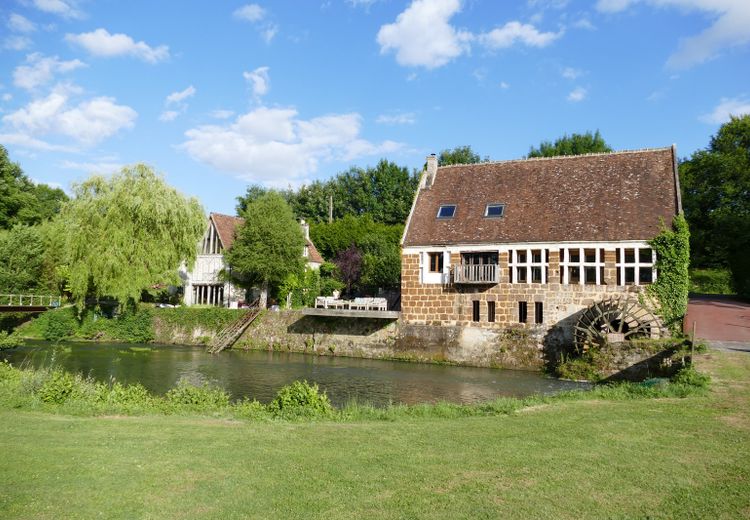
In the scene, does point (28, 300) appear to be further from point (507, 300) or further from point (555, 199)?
point (555, 199)

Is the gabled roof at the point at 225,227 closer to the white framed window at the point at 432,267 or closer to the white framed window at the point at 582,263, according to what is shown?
the white framed window at the point at 432,267

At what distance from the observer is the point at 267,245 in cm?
3753

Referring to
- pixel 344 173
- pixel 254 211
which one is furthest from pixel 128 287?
pixel 344 173

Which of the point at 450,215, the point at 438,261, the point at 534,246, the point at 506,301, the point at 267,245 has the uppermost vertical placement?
the point at 450,215

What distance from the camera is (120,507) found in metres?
6.45

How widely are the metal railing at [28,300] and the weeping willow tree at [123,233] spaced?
390 cm

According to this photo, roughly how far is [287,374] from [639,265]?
15.8m

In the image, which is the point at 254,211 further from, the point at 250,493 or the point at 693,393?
the point at 250,493

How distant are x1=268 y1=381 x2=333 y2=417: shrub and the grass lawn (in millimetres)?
1097

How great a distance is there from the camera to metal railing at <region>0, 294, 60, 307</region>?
3668 centimetres

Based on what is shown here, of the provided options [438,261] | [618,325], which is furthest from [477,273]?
[618,325]

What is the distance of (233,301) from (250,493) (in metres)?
34.6

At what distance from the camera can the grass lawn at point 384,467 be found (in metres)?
6.55

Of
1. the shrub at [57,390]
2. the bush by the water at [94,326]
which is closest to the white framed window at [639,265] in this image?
the shrub at [57,390]
